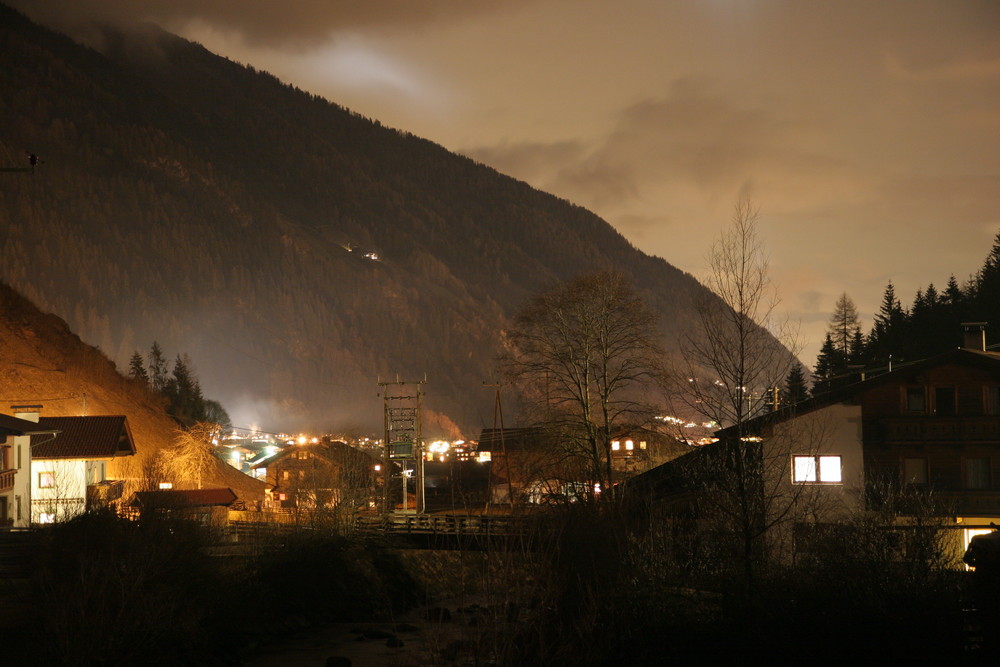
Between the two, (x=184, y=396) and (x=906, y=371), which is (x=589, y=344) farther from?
(x=184, y=396)

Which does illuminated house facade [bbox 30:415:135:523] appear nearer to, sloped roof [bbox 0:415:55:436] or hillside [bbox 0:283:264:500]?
sloped roof [bbox 0:415:55:436]

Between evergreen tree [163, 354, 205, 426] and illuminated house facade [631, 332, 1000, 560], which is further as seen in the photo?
evergreen tree [163, 354, 205, 426]

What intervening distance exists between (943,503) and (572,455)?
45.6 ft

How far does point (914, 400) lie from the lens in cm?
3700

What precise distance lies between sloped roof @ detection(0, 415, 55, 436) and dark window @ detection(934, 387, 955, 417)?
154 feet

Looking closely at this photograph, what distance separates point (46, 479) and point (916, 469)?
51.0m

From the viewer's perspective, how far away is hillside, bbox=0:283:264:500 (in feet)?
236

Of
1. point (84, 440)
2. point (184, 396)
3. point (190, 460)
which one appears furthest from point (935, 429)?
point (184, 396)

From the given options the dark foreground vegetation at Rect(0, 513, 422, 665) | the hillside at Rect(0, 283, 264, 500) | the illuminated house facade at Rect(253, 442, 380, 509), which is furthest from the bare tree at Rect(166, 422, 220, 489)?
the dark foreground vegetation at Rect(0, 513, 422, 665)

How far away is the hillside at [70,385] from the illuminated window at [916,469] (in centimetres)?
5599

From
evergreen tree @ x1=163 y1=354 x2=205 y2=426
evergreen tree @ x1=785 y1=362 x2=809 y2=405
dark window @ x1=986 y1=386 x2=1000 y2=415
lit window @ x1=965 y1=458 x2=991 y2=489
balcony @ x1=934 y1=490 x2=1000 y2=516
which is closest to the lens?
evergreen tree @ x1=785 y1=362 x2=809 y2=405

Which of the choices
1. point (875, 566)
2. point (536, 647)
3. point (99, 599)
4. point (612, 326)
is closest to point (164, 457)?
point (99, 599)

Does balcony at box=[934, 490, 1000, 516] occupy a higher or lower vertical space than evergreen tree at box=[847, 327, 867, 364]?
lower

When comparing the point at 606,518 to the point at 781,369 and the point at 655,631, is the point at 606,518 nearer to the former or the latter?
the point at 655,631
